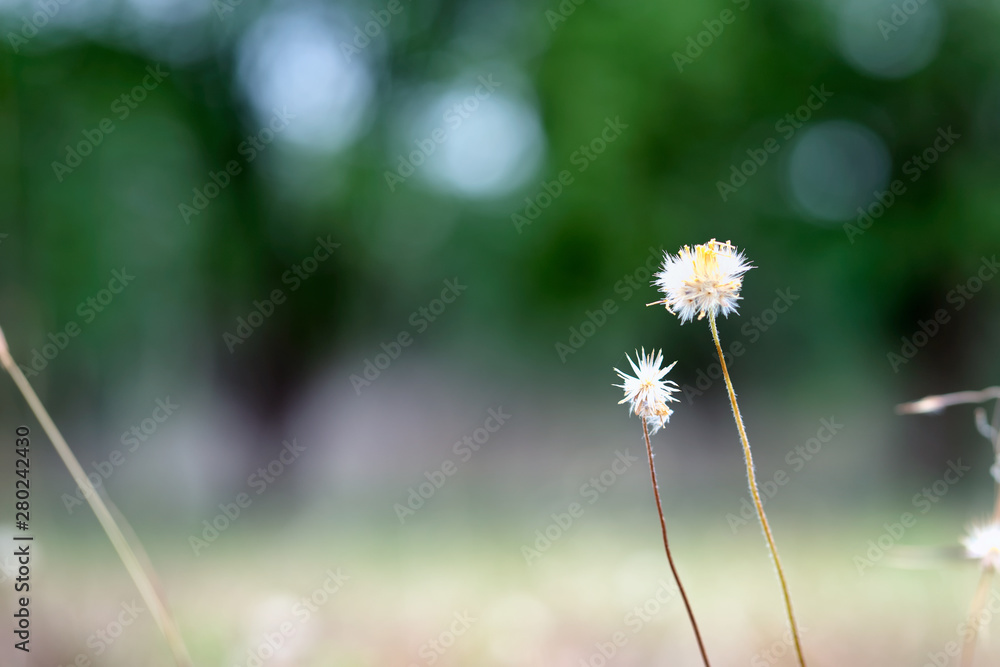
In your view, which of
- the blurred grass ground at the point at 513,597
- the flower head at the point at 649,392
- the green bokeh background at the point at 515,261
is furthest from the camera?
the green bokeh background at the point at 515,261

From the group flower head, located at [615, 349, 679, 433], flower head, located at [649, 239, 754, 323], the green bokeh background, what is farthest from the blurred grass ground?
flower head, located at [649, 239, 754, 323]

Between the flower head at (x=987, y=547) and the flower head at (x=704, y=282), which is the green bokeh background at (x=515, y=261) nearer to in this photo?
the flower head at (x=987, y=547)

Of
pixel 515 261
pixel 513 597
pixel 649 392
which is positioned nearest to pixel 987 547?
pixel 649 392

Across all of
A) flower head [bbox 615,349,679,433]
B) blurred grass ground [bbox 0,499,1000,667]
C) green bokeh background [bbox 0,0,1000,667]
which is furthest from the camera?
green bokeh background [bbox 0,0,1000,667]

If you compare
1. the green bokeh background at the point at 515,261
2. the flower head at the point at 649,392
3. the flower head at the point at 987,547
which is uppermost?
the green bokeh background at the point at 515,261

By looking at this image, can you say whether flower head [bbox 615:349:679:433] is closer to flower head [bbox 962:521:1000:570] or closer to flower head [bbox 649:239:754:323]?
flower head [bbox 649:239:754:323]

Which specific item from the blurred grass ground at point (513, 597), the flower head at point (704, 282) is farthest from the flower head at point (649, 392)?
the blurred grass ground at point (513, 597)
